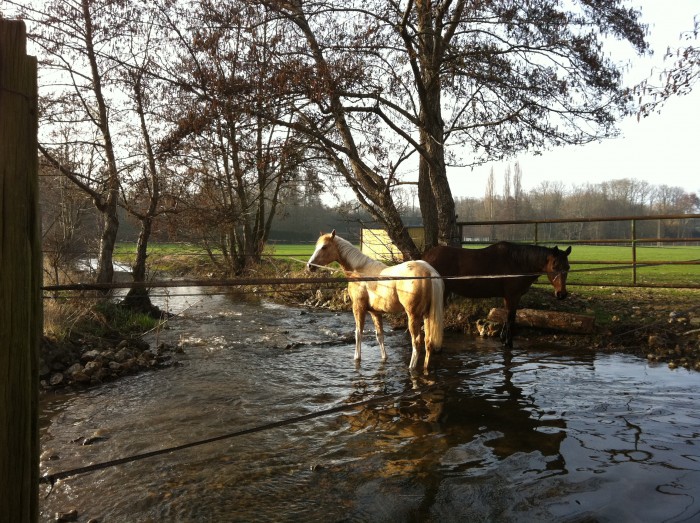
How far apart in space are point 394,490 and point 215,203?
11.1 m

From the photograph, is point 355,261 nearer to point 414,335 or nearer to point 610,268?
point 414,335

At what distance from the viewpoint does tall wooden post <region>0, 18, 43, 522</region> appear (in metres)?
1.54

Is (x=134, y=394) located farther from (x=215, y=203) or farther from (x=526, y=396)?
(x=215, y=203)

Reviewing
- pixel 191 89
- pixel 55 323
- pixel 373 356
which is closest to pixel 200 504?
pixel 373 356

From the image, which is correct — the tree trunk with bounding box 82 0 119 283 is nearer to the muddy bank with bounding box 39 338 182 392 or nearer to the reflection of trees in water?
the muddy bank with bounding box 39 338 182 392

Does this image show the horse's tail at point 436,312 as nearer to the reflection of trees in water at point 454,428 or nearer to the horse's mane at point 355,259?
the reflection of trees in water at point 454,428

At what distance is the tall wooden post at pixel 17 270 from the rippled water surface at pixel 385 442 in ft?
4.06

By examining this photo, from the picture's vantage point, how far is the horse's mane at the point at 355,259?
7.41m

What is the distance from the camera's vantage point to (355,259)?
7.46m

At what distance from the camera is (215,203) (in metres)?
13.4

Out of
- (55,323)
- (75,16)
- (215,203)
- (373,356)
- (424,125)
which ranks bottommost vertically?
(373,356)

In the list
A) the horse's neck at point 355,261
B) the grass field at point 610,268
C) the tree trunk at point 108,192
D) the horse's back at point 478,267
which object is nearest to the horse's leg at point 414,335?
the horse's neck at point 355,261

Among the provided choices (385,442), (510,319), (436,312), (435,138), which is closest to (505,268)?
(510,319)

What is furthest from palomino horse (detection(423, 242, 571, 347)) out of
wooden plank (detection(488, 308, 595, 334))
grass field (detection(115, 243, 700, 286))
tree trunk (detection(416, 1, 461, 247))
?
tree trunk (detection(416, 1, 461, 247))
